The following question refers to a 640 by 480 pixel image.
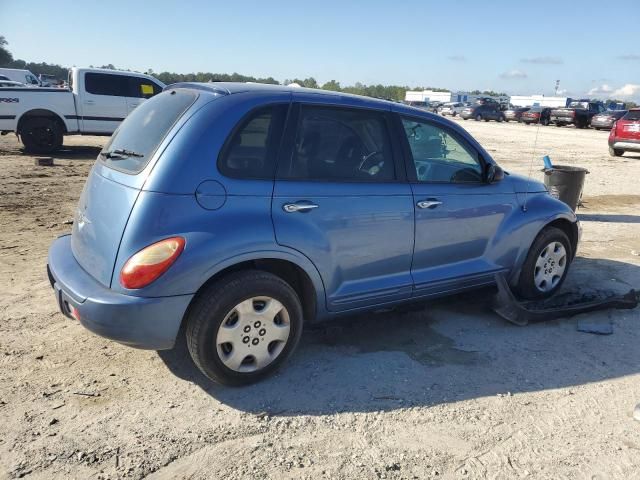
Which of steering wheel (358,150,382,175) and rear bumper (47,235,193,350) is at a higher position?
steering wheel (358,150,382,175)

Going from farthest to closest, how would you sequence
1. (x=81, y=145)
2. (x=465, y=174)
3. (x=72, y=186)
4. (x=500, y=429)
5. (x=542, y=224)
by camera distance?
(x=81, y=145) < (x=72, y=186) < (x=542, y=224) < (x=465, y=174) < (x=500, y=429)

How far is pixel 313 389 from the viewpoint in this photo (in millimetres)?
3266

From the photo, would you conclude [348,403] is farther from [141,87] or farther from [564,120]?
[564,120]

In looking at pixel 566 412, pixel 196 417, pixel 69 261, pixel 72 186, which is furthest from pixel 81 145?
pixel 566 412

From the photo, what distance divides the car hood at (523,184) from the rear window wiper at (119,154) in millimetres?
2943

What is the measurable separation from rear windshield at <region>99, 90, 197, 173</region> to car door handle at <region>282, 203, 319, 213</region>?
827mm

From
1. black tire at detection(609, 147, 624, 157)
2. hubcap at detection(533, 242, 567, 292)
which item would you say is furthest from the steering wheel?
black tire at detection(609, 147, 624, 157)

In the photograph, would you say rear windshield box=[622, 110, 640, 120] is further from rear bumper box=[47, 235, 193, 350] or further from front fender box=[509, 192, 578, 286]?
rear bumper box=[47, 235, 193, 350]

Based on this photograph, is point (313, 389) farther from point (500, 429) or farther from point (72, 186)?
point (72, 186)

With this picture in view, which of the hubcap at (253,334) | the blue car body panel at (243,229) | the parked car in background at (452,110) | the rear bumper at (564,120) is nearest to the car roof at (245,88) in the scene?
the blue car body panel at (243,229)

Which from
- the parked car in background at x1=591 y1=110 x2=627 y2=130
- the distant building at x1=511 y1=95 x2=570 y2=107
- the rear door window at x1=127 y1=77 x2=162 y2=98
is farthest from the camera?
the distant building at x1=511 y1=95 x2=570 y2=107

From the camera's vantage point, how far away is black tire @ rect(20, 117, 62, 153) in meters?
12.5

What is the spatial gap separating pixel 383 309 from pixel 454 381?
28.8 inches

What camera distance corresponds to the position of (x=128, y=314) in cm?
280
